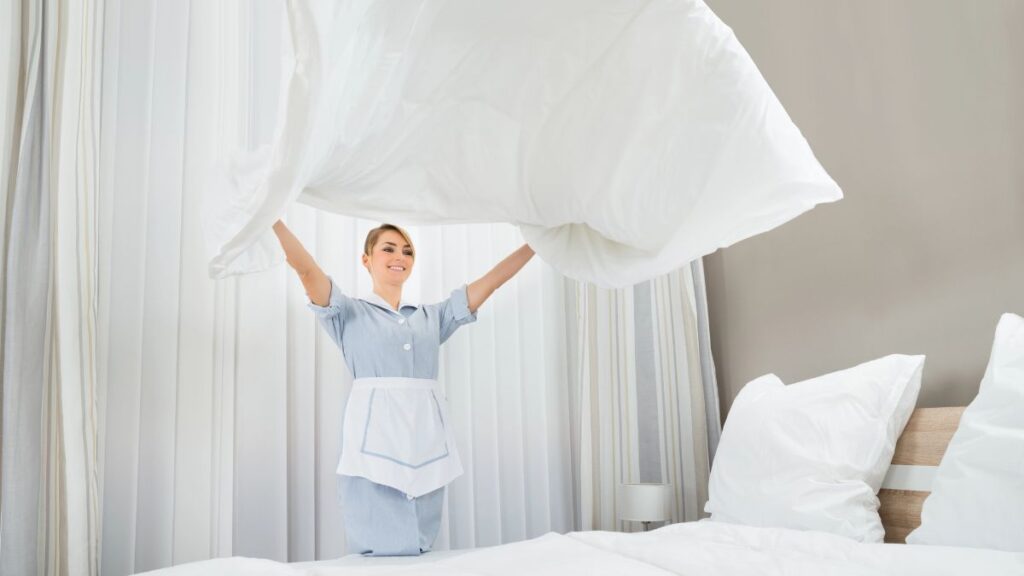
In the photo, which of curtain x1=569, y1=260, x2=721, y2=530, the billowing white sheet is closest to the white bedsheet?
the billowing white sheet

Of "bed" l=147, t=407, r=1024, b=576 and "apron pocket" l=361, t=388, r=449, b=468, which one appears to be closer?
"bed" l=147, t=407, r=1024, b=576

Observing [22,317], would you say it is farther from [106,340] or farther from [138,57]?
[138,57]

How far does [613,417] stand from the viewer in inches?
115

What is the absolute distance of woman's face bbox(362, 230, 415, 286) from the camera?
2566 mm

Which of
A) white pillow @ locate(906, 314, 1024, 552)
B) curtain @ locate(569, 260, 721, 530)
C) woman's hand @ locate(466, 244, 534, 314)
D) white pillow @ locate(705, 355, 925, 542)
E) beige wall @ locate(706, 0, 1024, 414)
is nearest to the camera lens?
white pillow @ locate(906, 314, 1024, 552)

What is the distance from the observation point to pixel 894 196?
86.2 inches

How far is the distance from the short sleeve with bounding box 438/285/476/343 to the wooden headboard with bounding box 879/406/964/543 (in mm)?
1310

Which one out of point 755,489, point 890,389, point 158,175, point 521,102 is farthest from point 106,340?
point 890,389

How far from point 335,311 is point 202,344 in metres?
0.46

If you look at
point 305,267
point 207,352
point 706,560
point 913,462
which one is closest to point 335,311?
point 305,267

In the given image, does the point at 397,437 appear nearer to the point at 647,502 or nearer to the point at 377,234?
the point at 377,234

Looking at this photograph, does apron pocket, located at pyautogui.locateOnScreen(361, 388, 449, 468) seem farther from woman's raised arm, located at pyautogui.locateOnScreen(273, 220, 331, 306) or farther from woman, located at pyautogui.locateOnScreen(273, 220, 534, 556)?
woman's raised arm, located at pyautogui.locateOnScreen(273, 220, 331, 306)

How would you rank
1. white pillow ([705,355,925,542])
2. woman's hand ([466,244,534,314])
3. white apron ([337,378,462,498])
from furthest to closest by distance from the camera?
1. woman's hand ([466,244,534,314])
2. white apron ([337,378,462,498])
3. white pillow ([705,355,925,542])

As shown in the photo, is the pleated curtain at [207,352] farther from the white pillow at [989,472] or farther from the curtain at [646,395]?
the white pillow at [989,472]
